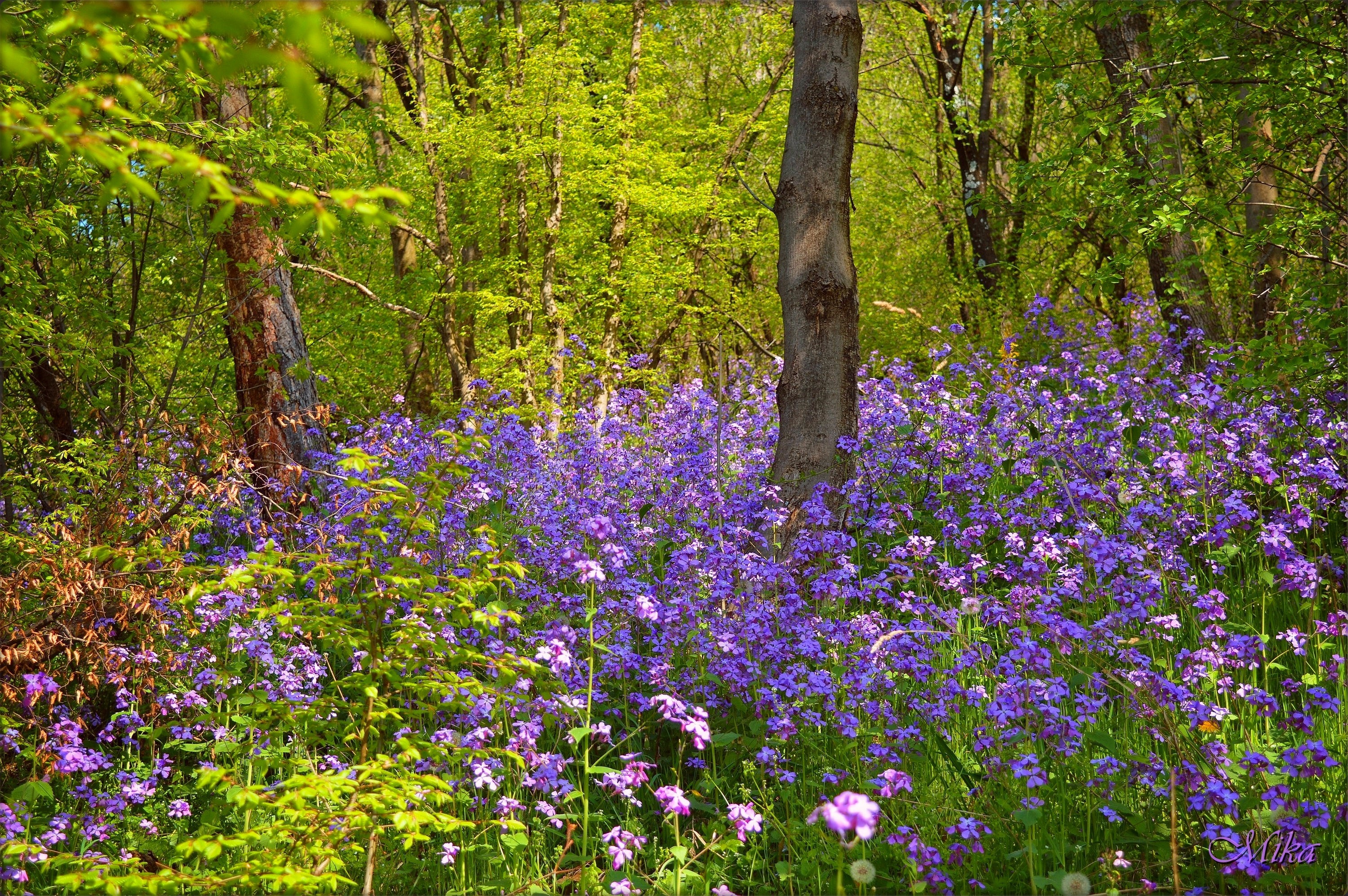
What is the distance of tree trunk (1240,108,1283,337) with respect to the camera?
6766 mm

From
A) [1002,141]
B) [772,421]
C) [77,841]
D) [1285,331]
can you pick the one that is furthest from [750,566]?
[1002,141]

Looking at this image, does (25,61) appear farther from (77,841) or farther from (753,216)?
(753,216)

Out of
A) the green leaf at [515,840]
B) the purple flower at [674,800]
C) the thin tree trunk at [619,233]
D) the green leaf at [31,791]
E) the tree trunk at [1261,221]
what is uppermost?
the thin tree trunk at [619,233]

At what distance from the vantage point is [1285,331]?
746 centimetres

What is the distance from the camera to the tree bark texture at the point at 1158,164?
6012mm

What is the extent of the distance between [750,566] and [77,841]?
2.88m

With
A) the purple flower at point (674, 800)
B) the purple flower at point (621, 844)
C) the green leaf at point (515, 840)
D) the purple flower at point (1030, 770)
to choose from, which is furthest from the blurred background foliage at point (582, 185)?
the purple flower at point (1030, 770)

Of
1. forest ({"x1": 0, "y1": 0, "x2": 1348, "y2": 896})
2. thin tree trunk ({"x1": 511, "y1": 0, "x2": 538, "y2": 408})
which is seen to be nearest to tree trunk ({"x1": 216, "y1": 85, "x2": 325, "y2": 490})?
forest ({"x1": 0, "y1": 0, "x2": 1348, "y2": 896})

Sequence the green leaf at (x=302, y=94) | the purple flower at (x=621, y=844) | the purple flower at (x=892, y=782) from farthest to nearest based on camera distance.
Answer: the purple flower at (x=892, y=782) → the purple flower at (x=621, y=844) → the green leaf at (x=302, y=94)

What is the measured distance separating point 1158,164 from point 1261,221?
307 centimetres

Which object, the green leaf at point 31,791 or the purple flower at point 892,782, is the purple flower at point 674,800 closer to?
the purple flower at point 892,782

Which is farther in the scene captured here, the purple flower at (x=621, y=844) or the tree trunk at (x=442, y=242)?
the tree trunk at (x=442, y=242)

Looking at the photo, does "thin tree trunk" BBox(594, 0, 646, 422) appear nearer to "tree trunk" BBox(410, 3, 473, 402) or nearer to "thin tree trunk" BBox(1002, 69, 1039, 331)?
"tree trunk" BBox(410, 3, 473, 402)

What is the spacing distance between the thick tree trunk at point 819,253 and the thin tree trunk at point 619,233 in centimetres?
665
